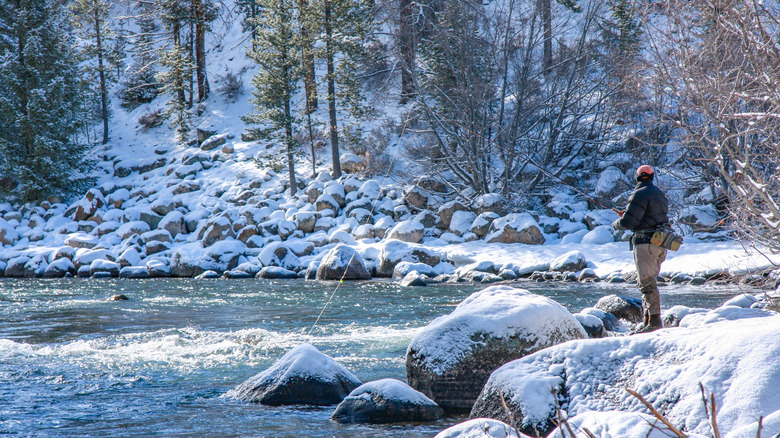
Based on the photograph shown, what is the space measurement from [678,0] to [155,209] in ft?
62.5

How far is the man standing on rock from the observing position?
6.30m

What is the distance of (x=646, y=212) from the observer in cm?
633

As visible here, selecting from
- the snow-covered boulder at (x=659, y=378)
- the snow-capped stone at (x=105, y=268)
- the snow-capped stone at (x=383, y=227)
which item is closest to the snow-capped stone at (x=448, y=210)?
the snow-capped stone at (x=383, y=227)

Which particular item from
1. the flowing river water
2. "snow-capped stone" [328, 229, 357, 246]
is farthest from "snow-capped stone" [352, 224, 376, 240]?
the flowing river water

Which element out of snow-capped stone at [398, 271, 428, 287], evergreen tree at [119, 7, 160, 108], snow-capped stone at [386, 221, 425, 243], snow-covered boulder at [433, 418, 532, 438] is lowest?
snow-capped stone at [398, 271, 428, 287]

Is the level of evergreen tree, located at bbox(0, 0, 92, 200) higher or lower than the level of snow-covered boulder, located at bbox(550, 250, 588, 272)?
higher

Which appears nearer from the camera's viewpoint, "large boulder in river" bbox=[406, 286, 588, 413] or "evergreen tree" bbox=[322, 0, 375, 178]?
"large boulder in river" bbox=[406, 286, 588, 413]

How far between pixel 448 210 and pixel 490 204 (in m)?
1.27

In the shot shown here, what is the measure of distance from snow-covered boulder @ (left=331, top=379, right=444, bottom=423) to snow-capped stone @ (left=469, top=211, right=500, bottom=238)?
43.1ft

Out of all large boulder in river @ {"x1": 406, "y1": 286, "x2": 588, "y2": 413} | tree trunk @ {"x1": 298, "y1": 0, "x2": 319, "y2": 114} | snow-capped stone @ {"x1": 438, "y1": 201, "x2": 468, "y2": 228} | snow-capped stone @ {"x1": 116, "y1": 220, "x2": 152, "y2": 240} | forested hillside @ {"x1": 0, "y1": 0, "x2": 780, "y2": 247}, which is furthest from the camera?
tree trunk @ {"x1": 298, "y1": 0, "x2": 319, "y2": 114}

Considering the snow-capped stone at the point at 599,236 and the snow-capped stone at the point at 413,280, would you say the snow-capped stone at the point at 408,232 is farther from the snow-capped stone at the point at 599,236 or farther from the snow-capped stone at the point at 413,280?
the snow-capped stone at the point at 599,236

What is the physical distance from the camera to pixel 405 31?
21.2 meters

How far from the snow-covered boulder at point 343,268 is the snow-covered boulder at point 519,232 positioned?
3.84m

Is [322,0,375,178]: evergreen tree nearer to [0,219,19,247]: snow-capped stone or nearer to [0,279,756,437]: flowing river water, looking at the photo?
[0,279,756,437]: flowing river water
